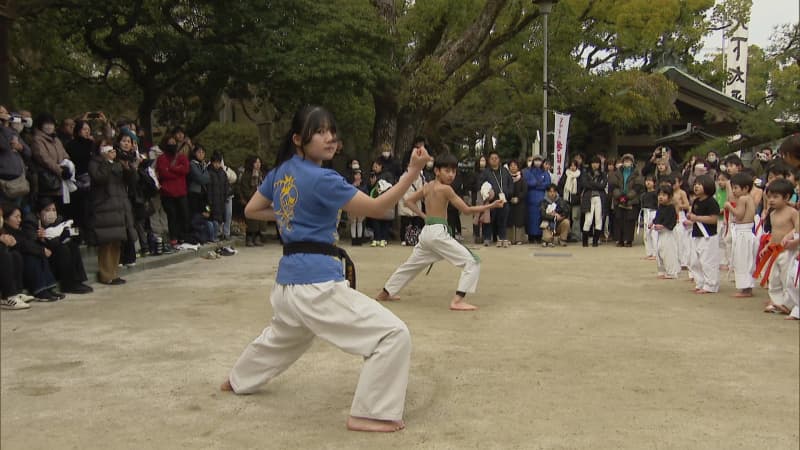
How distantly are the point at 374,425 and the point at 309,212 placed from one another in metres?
1.18

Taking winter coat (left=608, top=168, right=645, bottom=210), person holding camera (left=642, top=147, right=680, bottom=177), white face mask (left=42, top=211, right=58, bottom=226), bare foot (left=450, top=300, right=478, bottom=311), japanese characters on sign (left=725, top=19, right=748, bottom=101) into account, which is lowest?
bare foot (left=450, top=300, right=478, bottom=311)

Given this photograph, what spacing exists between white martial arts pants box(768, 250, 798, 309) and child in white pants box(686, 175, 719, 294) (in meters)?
1.13

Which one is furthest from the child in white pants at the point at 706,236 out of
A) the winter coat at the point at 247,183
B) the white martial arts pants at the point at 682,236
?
the winter coat at the point at 247,183

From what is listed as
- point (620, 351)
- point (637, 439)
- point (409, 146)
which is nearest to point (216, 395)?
point (637, 439)

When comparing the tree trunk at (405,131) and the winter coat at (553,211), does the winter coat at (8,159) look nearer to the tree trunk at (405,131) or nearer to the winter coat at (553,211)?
the winter coat at (553,211)

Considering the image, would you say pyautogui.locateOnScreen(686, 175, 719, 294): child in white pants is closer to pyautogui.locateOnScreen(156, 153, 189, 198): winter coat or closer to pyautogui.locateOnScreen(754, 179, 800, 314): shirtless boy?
pyautogui.locateOnScreen(754, 179, 800, 314): shirtless boy

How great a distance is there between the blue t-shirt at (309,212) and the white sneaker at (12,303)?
14.0 feet

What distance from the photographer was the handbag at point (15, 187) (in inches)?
288

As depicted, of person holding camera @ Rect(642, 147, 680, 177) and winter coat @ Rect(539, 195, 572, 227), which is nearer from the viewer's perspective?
person holding camera @ Rect(642, 147, 680, 177)

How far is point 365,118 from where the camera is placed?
2028 cm

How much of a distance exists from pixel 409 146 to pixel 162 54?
580 cm

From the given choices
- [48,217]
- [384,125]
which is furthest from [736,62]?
[48,217]

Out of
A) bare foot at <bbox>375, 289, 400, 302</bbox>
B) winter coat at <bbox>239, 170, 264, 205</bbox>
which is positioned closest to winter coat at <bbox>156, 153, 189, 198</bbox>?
winter coat at <bbox>239, 170, 264, 205</bbox>

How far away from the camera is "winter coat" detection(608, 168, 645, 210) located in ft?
46.4
